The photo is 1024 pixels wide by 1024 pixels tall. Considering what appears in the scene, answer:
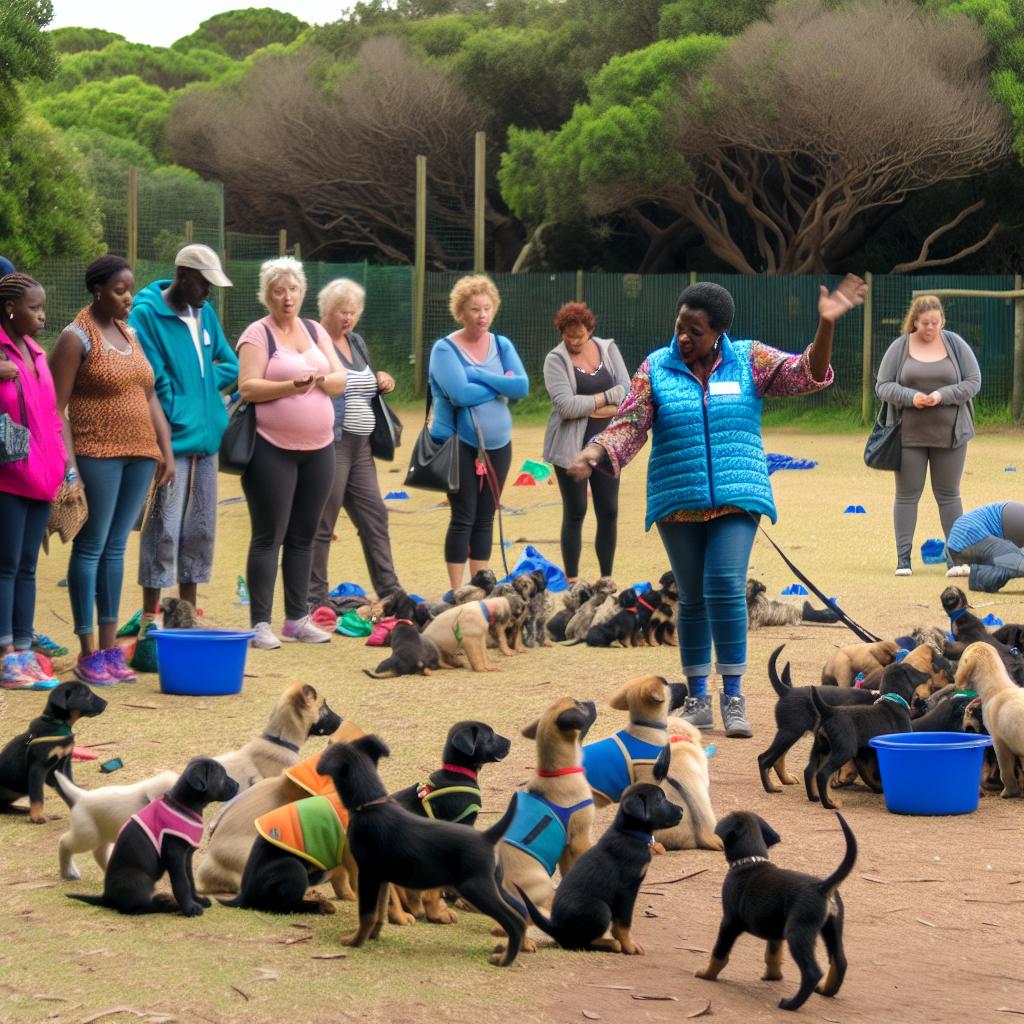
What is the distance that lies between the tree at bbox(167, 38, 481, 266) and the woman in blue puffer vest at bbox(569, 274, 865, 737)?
1348 inches

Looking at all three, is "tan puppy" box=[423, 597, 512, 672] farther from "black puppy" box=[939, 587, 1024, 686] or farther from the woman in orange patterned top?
"black puppy" box=[939, 587, 1024, 686]

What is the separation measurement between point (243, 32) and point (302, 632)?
72.4 m

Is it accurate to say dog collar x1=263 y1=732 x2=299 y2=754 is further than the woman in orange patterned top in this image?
No

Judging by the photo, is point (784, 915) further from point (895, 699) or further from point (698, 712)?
point (698, 712)

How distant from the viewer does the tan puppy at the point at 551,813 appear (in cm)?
511

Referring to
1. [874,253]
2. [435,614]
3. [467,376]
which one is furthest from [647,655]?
[874,253]

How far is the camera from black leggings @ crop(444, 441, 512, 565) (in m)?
10.5

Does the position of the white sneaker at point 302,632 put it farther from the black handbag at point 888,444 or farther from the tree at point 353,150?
the tree at point 353,150

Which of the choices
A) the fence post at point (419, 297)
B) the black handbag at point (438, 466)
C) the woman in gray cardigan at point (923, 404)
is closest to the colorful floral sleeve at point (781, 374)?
the black handbag at point (438, 466)

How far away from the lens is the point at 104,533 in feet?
27.5

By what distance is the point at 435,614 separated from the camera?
32.7 feet

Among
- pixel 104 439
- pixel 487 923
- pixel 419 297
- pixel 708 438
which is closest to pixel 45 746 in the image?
pixel 487 923

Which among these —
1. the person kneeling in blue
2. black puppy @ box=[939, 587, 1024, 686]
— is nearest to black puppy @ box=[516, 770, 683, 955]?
black puppy @ box=[939, 587, 1024, 686]

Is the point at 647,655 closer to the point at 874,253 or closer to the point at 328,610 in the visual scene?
the point at 328,610
